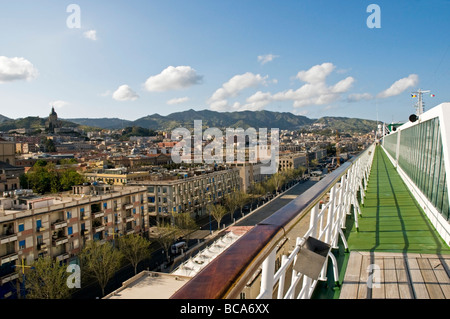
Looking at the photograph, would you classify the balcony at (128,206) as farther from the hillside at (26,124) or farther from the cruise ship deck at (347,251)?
the hillside at (26,124)

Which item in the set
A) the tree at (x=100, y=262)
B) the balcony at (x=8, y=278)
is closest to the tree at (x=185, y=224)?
the tree at (x=100, y=262)

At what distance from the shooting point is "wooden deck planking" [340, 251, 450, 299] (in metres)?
1.69

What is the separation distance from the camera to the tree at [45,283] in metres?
11.1

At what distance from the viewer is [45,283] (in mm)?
11172

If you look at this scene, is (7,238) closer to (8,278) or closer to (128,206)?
(8,278)

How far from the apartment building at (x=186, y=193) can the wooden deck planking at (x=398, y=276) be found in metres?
22.2

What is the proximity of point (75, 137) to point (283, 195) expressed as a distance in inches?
3115

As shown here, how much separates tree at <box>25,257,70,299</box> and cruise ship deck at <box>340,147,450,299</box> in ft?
36.1

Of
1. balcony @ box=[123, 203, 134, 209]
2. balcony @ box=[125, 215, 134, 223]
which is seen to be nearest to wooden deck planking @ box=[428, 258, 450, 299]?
balcony @ box=[123, 203, 134, 209]

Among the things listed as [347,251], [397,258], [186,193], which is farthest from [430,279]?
[186,193]

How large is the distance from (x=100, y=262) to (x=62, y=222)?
102 inches
